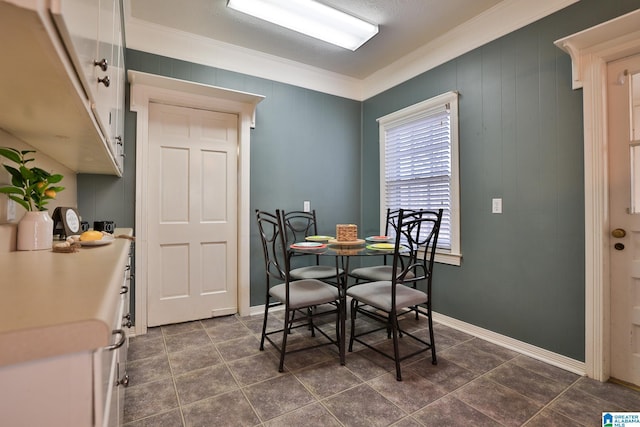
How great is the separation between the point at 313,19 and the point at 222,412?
114 inches

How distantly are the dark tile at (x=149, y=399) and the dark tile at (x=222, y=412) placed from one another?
132 mm

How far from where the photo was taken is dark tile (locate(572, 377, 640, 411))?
164 centimetres

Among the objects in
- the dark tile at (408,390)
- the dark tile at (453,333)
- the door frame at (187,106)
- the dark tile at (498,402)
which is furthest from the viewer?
the door frame at (187,106)

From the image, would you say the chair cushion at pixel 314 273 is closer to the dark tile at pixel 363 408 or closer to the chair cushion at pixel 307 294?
the chair cushion at pixel 307 294

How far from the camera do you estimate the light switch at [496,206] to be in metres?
2.41

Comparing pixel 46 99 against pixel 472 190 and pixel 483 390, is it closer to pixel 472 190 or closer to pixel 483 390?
pixel 483 390

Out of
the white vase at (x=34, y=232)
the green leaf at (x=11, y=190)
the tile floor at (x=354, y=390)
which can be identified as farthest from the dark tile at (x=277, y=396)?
the green leaf at (x=11, y=190)

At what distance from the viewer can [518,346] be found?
227 cm

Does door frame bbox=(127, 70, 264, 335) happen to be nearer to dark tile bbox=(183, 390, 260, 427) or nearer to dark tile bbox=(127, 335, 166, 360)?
dark tile bbox=(127, 335, 166, 360)

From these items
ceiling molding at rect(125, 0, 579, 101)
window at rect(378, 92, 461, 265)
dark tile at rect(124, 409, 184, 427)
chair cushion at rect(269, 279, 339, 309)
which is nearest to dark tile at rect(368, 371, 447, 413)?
chair cushion at rect(269, 279, 339, 309)

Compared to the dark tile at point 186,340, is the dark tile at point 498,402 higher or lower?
lower

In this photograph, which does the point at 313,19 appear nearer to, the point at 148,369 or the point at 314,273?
the point at 314,273

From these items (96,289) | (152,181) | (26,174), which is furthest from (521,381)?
(152,181)

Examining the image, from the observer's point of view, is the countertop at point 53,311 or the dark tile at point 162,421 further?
the dark tile at point 162,421
